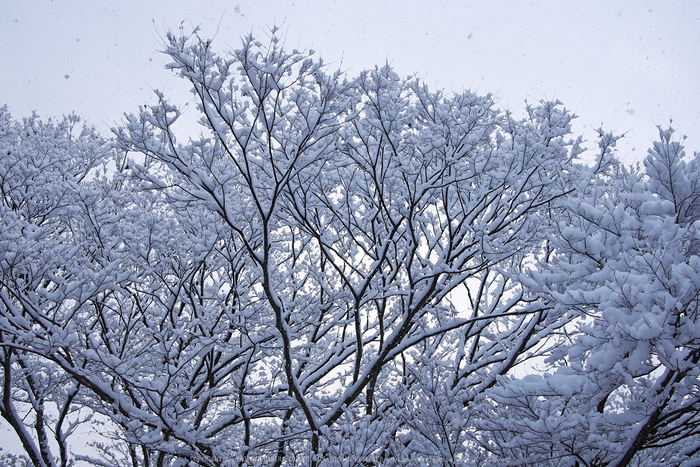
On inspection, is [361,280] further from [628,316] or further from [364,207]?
[628,316]

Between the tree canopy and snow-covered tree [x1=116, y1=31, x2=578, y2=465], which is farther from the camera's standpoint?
snow-covered tree [x1=116, y1=31, x2=578, y2=465]

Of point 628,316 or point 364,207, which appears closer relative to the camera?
point 628,316

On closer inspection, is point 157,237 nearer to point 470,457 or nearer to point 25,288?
point 25,288

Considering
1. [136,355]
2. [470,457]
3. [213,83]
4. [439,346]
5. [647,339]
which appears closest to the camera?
[647,339]

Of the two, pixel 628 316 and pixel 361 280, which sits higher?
pixel 361 280

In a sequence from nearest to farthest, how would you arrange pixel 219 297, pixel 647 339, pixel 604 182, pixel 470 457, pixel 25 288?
pixel 647 339 < pixel 470 457 < pixel 25 288 < pixel 219 297 < pixel 604 182

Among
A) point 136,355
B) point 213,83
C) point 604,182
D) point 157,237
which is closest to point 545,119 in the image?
point 604,182

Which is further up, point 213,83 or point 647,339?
point 213,83

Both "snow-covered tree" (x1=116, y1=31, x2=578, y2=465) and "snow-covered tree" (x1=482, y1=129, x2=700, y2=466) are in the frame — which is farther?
"snow-covered tree" (x1=116, y1=31, x2=578, y2=465)

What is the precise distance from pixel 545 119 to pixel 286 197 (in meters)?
3.62

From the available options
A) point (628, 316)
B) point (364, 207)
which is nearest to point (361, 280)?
point (364, 207)

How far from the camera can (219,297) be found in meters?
6.27

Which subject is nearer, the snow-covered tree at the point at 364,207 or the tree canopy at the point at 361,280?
the tree canopy at the point at 361,280

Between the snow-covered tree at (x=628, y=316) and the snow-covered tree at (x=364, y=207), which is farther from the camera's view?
the snow-covered tree at (x=364, y=207)
